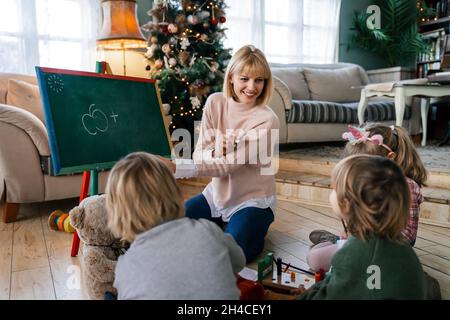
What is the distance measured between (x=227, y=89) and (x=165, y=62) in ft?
6.19

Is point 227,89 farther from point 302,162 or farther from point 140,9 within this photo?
point 140,9

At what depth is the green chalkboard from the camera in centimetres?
158

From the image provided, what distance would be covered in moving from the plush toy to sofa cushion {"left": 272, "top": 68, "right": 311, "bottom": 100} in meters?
3.11

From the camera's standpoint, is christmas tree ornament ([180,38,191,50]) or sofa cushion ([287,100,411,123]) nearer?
christmas tree ornament ([180,38,191,50])

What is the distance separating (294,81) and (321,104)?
2.08ft

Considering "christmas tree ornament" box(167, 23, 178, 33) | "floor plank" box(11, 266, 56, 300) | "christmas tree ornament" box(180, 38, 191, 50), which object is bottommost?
"floor plank" box(11, 266, 56, 300)

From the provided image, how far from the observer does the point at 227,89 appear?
6.13 feet

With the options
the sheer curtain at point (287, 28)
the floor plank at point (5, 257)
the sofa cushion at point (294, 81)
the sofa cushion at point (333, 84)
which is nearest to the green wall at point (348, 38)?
the sheer curtain at point (287, 28)

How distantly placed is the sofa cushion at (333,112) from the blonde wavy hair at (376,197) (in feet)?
8.57

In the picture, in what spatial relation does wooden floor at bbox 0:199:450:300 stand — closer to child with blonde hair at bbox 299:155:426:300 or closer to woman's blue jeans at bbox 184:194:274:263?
woman's blue jeans at bbox 184:194:274:263

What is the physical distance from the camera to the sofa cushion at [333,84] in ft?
14.2

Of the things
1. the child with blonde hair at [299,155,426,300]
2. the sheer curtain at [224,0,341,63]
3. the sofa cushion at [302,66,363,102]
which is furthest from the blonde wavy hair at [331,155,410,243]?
the sheer curtain at [224,0,341,63]

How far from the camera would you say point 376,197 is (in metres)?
0.99

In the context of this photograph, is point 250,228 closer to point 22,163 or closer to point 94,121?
point 94,121
